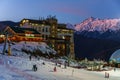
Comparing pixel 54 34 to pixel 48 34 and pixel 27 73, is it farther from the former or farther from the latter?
pixel 27 73

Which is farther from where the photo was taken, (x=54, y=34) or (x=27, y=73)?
(x=54, y=34)

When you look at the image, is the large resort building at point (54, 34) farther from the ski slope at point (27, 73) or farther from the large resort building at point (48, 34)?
the ski slope at point (27, 73)

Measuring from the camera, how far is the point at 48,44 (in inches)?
4961

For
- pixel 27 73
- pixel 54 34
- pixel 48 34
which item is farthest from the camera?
pixel 54 34

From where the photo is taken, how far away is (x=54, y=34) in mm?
135625

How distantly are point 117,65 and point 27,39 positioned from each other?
36396 millimetres

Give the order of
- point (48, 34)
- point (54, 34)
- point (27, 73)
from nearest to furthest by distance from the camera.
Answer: point (27, 73)
point (48, 34)
point (54, 34)

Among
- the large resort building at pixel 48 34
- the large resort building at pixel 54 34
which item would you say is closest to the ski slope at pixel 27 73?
the large resort building at pixel 48 34

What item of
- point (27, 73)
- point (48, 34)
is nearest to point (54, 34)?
point (48, 34)

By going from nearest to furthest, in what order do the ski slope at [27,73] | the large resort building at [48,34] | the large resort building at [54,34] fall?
the ski slope at [27,73] < the large resort building at [48,34] < the large resort building at [54,34]

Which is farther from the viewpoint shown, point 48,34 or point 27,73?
point 48,34

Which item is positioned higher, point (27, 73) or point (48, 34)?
point (48, 34)

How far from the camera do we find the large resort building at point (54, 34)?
421ft

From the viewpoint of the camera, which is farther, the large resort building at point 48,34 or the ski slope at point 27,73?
the large resort building at point 48,34
